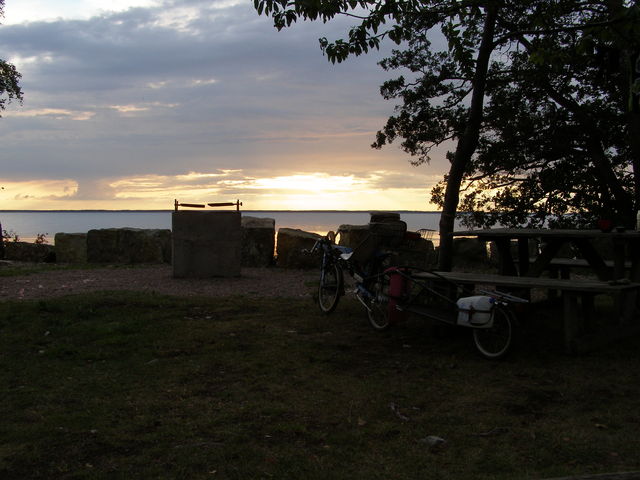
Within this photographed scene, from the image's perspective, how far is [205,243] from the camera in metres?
11.5

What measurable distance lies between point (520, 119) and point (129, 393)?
7248mm

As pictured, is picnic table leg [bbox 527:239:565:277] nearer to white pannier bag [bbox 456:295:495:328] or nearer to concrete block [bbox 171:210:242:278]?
white pannier bag [bbox 456:295:495:328]

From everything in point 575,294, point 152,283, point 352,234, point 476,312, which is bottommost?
point 152,283

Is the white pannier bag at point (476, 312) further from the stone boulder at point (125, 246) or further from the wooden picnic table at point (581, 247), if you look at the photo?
the stone boulder at point (125, 246)

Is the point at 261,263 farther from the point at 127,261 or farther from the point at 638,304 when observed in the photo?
the point at 638,304

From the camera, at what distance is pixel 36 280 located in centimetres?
→ 1111

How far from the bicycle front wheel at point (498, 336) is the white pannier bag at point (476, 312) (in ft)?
0.27

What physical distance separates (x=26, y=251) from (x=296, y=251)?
8.10m

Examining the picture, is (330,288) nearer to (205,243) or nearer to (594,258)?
(594,258)

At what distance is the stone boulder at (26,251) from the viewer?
1638cm

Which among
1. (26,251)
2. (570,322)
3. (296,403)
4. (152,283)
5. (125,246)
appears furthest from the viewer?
(26,251)

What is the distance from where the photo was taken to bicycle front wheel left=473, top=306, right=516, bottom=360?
540 centimetres

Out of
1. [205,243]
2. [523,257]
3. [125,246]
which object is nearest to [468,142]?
[523,257]

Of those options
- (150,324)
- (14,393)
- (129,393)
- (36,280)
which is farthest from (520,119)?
(36,280)
